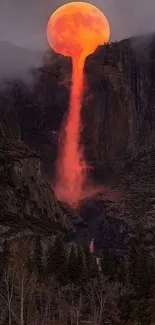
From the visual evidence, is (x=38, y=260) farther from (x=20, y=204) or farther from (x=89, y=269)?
(x=20, y=204)

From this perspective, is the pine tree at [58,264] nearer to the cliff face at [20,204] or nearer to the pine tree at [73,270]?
the pine tree at [73,270]

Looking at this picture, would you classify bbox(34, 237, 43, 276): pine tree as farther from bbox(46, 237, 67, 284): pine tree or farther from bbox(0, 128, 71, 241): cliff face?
bbox(0, 128, 71, 241): cliff face

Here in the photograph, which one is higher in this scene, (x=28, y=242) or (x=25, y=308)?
(x=28, y=242)

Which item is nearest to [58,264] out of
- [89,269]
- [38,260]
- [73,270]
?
[73,270]

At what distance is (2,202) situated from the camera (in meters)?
173

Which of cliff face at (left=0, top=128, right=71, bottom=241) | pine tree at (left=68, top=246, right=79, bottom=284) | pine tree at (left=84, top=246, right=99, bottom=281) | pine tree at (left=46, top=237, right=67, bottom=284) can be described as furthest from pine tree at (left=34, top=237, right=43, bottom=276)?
cliff face at (left=0, top=128, right=71, bottom=241)

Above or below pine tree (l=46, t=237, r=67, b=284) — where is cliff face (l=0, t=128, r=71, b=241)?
above

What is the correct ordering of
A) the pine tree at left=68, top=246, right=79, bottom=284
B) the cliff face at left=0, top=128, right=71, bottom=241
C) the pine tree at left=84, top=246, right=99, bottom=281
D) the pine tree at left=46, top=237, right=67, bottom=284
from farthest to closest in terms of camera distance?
1. the cliff face at left=0, top=128, right=71, bottom=241
2. the pine tree at left=84, top=246, right=99, bottom=281
3. the pine tree at left=68, top=246, right=79, bottom=284
4. the pine tree at left=46, top=237, right=67, bottom=284

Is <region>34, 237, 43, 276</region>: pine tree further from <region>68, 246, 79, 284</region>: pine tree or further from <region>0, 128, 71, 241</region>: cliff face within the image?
<region>0, 128, 71, 241</region>: cliff face

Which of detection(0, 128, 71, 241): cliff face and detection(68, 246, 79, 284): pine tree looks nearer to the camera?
detection(68, 246, 79, 284): pine tree

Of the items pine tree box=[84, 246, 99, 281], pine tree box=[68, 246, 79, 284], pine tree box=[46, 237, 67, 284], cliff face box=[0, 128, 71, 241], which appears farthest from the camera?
cliff face box=[0, 128, 71, 241]

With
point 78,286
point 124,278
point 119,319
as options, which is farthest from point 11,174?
point 119,319

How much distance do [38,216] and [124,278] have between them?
216 ft

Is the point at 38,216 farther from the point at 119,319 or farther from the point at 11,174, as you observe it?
the point at 119,319
